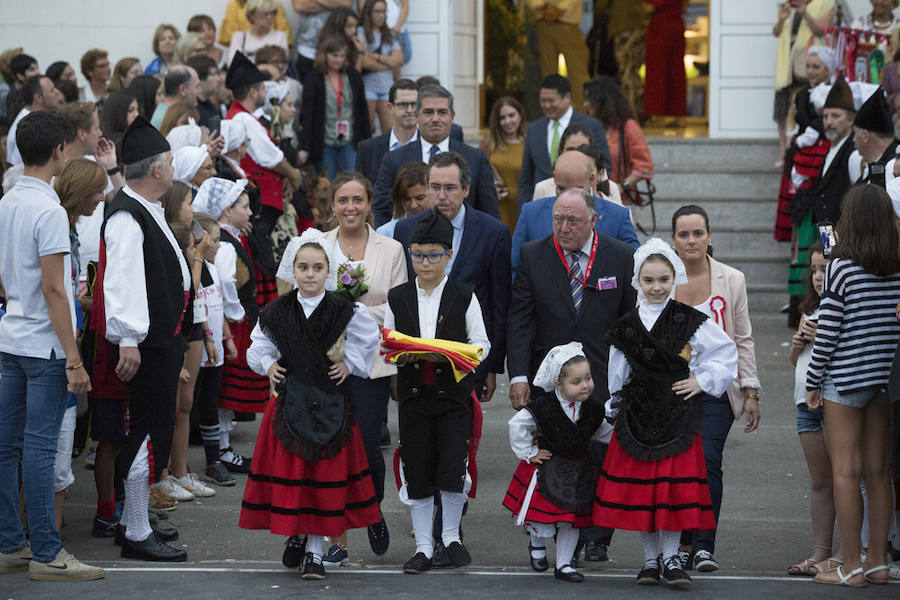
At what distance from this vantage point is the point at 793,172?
11625mm

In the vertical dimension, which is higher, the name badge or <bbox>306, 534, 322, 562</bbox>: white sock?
the name badge

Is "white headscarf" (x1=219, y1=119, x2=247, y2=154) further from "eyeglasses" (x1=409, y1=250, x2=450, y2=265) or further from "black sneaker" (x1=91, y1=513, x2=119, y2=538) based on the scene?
"eyeglasses" (x1=409, y1=250, x2=450, y2=265)

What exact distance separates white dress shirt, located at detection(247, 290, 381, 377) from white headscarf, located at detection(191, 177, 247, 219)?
2137mm

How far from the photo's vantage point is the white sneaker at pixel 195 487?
743cm

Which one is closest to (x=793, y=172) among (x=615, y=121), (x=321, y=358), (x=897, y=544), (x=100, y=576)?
(x=615, y=121)

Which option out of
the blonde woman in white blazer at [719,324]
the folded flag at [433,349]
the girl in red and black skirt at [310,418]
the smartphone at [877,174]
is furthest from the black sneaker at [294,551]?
the smartphone at [877,174]

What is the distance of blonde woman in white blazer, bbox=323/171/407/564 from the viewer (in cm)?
625

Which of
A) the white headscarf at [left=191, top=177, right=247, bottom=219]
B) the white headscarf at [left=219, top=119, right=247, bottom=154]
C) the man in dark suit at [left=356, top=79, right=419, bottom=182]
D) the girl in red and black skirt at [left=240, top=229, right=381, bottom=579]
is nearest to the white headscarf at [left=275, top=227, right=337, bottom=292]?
the girl in red and black skirt at [left=240, top=229, right=381, bottom=579]

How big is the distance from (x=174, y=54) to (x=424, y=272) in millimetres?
8648

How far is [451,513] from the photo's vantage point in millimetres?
6062

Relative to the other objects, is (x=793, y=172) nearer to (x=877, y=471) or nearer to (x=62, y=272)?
(x=877, y=471)

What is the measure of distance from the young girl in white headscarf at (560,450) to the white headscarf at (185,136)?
3.69 m

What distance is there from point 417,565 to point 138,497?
1.37 m

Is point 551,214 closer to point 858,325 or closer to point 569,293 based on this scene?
point 569,293
